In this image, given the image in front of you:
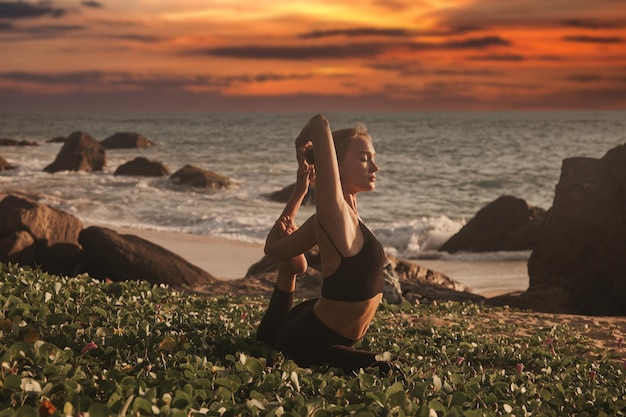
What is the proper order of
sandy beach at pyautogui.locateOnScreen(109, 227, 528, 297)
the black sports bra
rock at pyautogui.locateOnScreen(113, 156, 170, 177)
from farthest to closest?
rock at pyautogui.locateOnScreen(113, 156, 170, 177), sandy beach at pyautogui.locateOnScreen(109, 227, 528, 297), the black sports bra

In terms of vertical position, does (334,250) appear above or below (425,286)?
above

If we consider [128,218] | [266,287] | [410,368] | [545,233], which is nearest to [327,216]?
[410,368]

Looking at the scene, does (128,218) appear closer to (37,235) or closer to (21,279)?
(37,235)

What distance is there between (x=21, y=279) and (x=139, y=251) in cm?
687

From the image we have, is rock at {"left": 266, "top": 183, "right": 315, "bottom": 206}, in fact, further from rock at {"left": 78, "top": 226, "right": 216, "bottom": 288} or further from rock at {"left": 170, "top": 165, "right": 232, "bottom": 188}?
rock at {"left": 78, "top": 226, "right": 216, "bottom": 288}

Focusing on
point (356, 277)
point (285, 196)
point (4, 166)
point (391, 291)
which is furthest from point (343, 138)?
point (4, 166)

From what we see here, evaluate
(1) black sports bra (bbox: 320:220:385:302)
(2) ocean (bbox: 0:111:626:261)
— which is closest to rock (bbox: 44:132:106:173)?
(2) ocean (bbox: 0:111:626:261)

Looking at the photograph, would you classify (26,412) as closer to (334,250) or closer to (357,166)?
(334,250)

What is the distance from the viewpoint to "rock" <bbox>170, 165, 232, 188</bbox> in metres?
43.9

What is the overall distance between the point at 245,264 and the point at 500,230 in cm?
1000

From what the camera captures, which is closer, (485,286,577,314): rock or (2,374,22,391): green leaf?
(2,374,22,391): green leaf

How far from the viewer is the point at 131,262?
52.5 ft

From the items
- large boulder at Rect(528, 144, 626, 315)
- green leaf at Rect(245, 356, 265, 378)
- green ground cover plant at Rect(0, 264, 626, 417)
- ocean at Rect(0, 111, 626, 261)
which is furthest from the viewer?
ocean at Rect(0, 111, 626, 261)

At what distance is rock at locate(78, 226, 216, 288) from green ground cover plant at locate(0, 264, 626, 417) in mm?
5412
